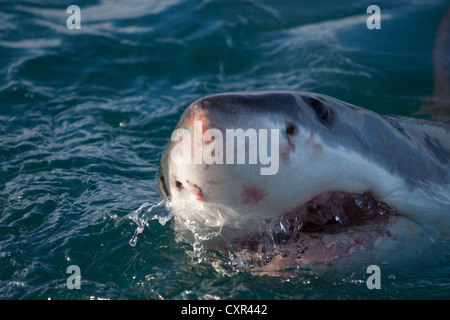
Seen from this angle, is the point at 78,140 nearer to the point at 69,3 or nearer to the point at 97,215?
the point at 97,215

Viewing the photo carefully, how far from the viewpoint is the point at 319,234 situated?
2.07m

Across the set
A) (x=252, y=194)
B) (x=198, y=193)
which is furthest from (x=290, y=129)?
(x=198, y=193)

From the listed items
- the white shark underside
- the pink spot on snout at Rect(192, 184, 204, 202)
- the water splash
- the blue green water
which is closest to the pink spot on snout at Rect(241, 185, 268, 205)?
the white shark underside

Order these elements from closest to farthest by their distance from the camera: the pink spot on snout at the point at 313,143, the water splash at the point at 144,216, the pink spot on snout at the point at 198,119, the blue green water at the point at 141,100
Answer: the pink spot on snout at the point at 198,119 → the pink spot on snout at the point at 313,143 → the blue green water at the point at 141,100 → the water splash at the point at 144,216

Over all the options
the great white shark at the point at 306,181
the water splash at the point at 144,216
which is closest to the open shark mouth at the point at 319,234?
the great white shark at the point at 306,181

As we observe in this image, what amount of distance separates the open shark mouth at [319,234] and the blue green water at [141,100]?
114 mm

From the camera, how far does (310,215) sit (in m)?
2.05

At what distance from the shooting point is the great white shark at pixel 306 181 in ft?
5.80

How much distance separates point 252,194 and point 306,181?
20 cm

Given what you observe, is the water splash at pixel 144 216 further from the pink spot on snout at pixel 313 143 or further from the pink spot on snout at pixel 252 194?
the pink spot on snout at pixel 313 143

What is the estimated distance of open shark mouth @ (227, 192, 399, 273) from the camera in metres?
2.01

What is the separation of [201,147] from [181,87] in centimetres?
355

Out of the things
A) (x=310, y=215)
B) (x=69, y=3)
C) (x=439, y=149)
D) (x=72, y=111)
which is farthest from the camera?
(x=69, y=3)

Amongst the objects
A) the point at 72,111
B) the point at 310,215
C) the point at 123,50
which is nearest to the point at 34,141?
the point at 72,111
